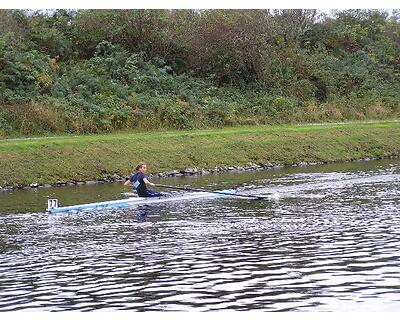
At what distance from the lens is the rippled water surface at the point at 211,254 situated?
16391 mm

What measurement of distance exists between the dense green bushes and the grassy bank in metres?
3.18

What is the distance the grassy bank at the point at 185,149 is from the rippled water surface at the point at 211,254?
24.1ft

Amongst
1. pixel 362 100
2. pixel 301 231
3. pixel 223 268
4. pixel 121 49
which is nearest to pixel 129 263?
pixel 223 268

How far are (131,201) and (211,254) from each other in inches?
463

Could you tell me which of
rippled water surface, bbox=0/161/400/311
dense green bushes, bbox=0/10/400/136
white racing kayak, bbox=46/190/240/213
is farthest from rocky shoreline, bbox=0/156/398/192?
white racing kayak, bbox=46/190/240/213

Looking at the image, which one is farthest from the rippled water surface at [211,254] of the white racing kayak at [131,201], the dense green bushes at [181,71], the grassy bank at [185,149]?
the dense green bushes at [181,71]

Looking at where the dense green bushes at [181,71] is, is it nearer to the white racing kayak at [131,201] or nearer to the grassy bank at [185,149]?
the grassy bank at [185,149]

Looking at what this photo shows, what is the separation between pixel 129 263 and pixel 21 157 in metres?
22.9

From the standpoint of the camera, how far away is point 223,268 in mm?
19312

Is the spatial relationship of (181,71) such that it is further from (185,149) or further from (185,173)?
(185,173)

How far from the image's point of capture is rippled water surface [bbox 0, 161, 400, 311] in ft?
53.8

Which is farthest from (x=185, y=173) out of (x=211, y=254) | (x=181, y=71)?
(x=211, y=254)

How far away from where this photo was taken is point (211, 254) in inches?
832

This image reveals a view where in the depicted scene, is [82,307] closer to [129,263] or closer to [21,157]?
[129,263]
